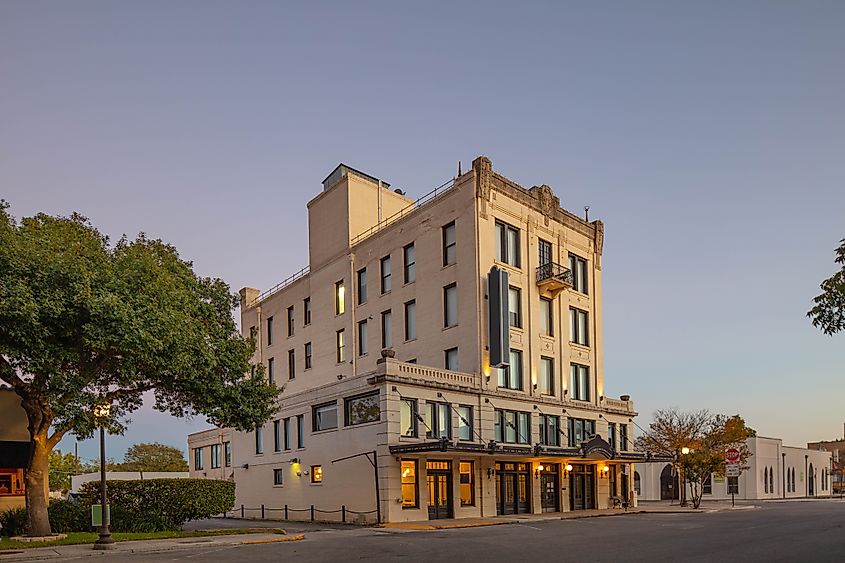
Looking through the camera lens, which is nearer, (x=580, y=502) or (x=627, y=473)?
(x=580, y=502)

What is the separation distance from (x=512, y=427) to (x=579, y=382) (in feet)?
28.1

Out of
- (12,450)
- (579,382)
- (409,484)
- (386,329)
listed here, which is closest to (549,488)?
(579,382)

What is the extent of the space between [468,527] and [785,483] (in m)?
63.9

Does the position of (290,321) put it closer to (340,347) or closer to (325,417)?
(340,347)

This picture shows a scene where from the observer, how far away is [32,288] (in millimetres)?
23969

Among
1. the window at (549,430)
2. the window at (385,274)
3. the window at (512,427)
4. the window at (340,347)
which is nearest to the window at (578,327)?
the window at (549,430)

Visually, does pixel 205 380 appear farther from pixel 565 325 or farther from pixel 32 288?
pixel 565 325

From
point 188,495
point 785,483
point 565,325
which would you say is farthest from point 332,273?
point 785,483

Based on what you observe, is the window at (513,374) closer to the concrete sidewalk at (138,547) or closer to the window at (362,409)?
the window at (362,409)

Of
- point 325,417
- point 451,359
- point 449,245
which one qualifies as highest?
point 449,245

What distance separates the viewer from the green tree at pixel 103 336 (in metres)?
23.9

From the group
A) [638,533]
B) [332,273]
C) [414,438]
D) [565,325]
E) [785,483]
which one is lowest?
[785,483]

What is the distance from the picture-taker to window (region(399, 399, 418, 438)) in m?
37.2

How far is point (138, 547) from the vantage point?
79.9ft
